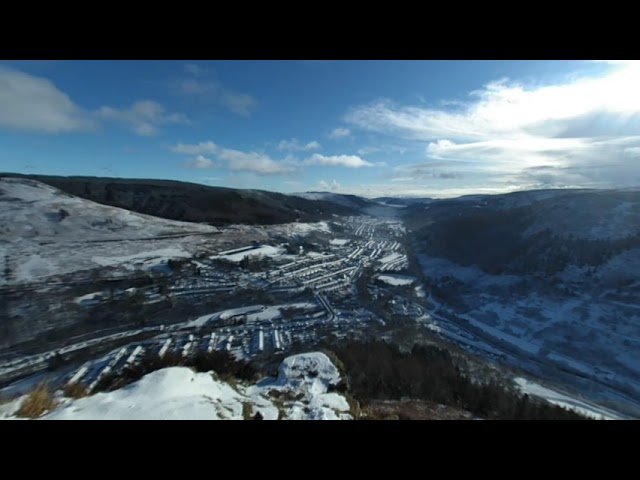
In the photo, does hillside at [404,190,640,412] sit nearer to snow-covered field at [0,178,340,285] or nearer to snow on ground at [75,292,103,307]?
snow-covered field at [0,178,340,285]

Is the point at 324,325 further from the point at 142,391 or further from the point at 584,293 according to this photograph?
the point at 584,293

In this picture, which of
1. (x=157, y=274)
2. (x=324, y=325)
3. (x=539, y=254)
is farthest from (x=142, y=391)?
(x=539, y=254)

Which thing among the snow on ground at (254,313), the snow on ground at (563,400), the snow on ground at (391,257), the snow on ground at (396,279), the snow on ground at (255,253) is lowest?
the snow on ground at (563,400)

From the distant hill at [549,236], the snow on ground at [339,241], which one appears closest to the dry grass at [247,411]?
the distant hill at [549,236]

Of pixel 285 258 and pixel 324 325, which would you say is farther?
pixel 285 258

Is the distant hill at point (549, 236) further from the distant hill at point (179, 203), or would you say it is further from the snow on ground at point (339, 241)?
the distant hill at point (179, 203)
